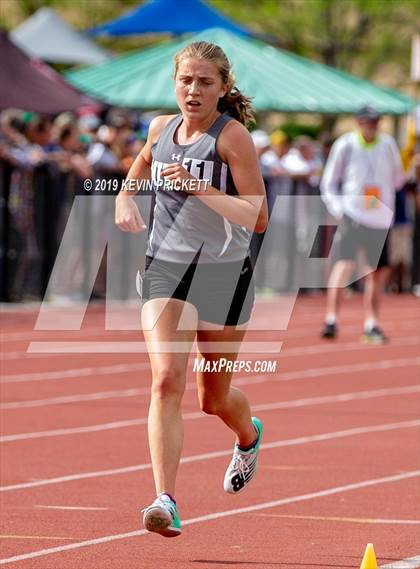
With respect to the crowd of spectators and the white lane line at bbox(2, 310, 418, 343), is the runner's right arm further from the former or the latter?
the crowd of spectators

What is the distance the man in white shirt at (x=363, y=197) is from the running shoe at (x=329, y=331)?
97 mm

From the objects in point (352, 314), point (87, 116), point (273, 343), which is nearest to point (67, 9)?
point (87, 116)

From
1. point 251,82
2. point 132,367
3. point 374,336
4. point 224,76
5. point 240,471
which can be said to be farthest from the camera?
point 251,82

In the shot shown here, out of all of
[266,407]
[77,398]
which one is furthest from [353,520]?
[77,398]

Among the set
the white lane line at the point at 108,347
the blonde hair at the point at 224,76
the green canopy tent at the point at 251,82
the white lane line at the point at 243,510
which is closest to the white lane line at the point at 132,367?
the white lane line at the point at 108,347

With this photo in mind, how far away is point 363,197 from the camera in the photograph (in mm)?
A: 17000

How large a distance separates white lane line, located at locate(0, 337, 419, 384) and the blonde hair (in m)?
6.38

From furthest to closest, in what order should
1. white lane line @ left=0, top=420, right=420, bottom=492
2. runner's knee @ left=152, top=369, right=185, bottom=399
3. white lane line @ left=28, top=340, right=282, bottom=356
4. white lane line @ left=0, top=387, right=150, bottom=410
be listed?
1. white lane line @ left=28, top=340, right=282, bottom=356
2. white lane line @ left=0, top=387, right=150, bottom=410
3. white lane line @ left=0, top=420, right=420, bottom=492
4. runner's knee @ left=152, top=369, right=185, bottom=399

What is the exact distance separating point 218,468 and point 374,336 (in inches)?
315

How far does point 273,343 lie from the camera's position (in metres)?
17.2

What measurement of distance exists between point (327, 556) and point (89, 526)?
49.4 inches

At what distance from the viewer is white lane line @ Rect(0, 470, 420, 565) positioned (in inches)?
275

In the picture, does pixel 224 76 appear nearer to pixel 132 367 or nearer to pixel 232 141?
pixel 232 141

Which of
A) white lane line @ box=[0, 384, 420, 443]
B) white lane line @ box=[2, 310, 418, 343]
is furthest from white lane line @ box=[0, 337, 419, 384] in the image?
white lane line @ box=[0, 384, 420, 443]
